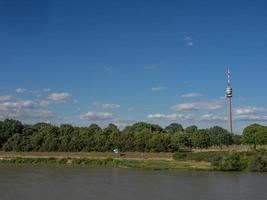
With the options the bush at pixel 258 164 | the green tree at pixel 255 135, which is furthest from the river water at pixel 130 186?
the green tree at pixel 255 135

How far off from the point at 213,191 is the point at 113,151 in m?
61.2

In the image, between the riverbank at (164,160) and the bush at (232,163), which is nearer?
the bush at (232,163)

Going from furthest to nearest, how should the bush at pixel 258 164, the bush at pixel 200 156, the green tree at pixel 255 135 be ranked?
the green tree at pixel 255 135 < the bush at pixel 200 156 < the bush at pixel 258 164

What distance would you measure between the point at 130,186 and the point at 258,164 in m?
29.1

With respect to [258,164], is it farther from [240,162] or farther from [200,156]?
[200,156]

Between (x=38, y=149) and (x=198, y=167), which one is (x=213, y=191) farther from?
(x=38, y=149)

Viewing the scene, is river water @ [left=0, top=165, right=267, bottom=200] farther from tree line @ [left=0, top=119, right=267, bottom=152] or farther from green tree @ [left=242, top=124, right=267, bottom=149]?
green tree @ [left=242, top=124, right=267, bottom=149]

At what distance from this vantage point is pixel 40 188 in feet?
175

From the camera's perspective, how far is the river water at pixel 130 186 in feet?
155

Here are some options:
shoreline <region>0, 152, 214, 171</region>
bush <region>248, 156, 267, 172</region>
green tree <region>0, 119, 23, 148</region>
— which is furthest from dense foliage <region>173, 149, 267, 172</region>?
green tree <region>0, 119, 23, 148</region>

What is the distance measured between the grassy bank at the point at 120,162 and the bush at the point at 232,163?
2164 mm

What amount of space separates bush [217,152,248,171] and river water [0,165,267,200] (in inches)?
261

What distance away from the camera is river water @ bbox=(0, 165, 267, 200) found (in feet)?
155

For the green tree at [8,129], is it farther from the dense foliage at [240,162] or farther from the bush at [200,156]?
the dense foliage at [240,162]
